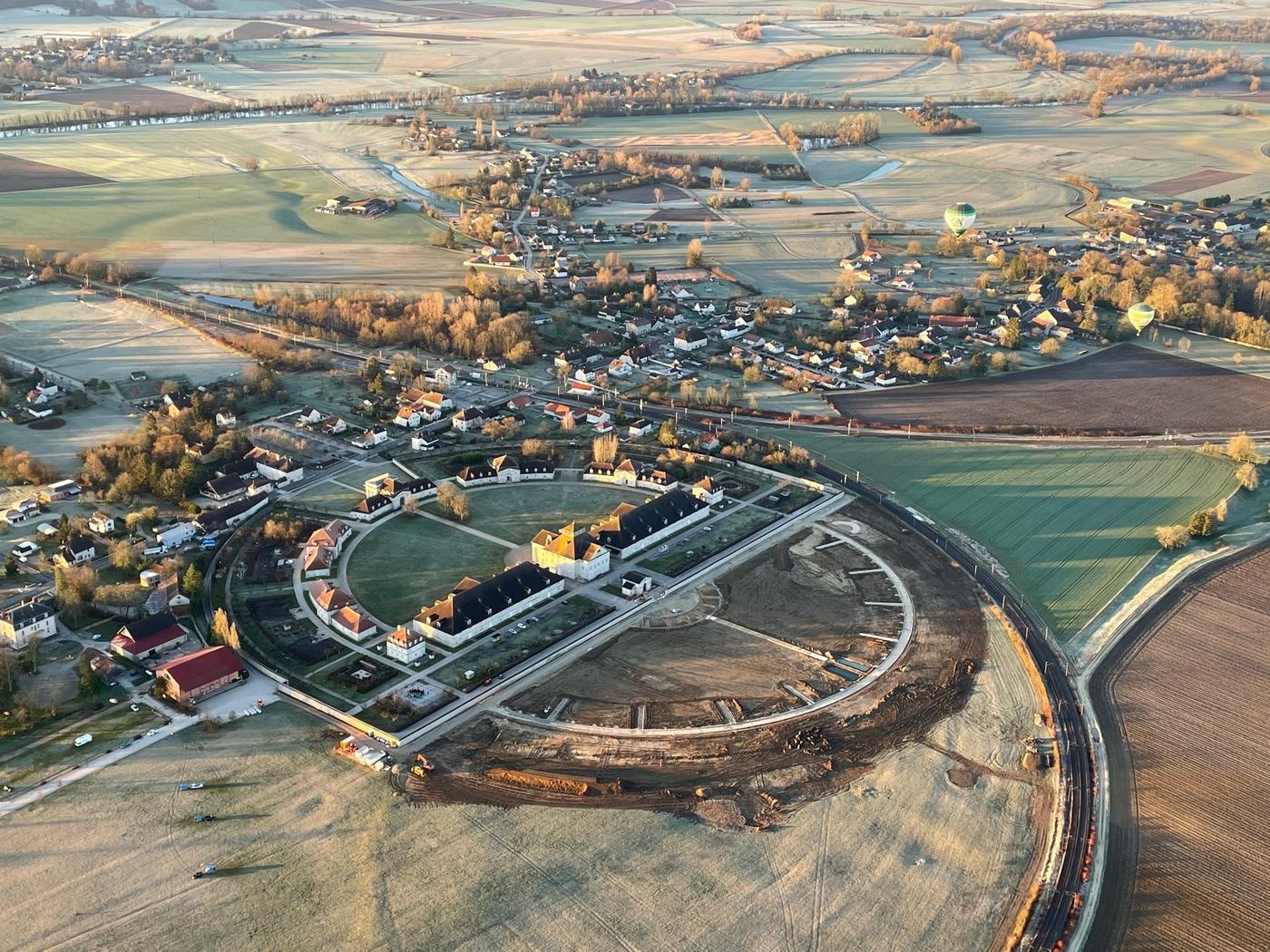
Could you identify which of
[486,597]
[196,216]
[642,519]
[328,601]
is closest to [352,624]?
[328,601]

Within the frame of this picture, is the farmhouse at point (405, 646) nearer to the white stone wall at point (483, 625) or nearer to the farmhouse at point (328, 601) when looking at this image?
the white stone wall at point (483, 625)

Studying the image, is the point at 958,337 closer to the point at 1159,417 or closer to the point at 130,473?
the point at 1159,417

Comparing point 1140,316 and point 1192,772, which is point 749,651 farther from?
point 1140,316

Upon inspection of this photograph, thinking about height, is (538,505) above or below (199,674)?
below

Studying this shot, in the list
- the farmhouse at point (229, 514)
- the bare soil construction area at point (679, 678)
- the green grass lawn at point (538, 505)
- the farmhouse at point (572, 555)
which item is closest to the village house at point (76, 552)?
the farmhouse at point (229, 514)

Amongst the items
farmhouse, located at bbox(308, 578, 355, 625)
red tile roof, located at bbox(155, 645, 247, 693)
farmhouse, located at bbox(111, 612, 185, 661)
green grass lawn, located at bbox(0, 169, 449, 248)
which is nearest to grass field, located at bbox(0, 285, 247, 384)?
green grass lawn, located at bbox(0, 169, 449, 248)

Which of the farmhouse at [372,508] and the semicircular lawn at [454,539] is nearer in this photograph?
the semicircular lawn at [454,539]
